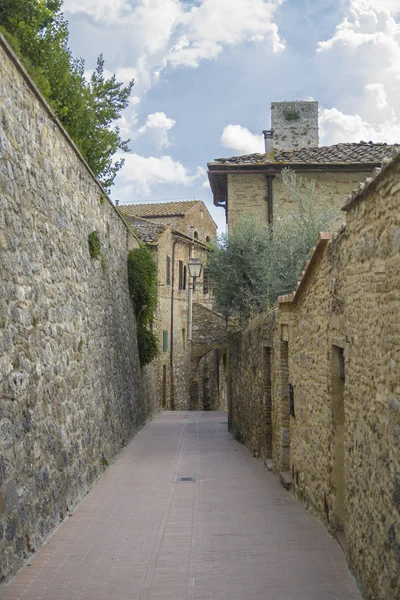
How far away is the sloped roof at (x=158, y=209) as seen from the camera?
3472 centimetres

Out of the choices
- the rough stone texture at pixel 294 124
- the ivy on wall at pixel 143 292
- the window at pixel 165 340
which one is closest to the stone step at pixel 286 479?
the ivy on wall at pixel 143 292

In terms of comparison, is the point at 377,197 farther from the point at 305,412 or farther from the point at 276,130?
the point at 276,130

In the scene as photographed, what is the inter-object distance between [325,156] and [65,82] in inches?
400

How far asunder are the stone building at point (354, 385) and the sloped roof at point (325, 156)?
9744 mm

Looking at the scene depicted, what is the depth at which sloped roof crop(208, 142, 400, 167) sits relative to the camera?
1877 centimetres

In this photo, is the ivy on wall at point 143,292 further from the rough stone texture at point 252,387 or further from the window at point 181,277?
the window at point 181,277

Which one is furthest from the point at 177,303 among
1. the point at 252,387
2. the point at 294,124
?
the point at 252,387

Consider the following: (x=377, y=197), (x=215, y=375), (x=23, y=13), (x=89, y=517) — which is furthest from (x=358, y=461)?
(x=215, y=375)

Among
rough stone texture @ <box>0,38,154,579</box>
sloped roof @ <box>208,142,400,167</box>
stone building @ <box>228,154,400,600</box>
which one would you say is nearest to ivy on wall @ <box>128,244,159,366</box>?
sloped roof @ <box>208,142,400,167</box>

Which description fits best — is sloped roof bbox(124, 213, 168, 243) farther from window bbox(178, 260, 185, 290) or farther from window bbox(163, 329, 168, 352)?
window bbox(163, 329, 168, 352)

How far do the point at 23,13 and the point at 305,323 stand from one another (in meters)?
6.44

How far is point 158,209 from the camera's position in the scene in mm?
35969

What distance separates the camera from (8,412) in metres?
6.00

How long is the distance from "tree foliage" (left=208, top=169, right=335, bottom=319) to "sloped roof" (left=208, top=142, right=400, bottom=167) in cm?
89
